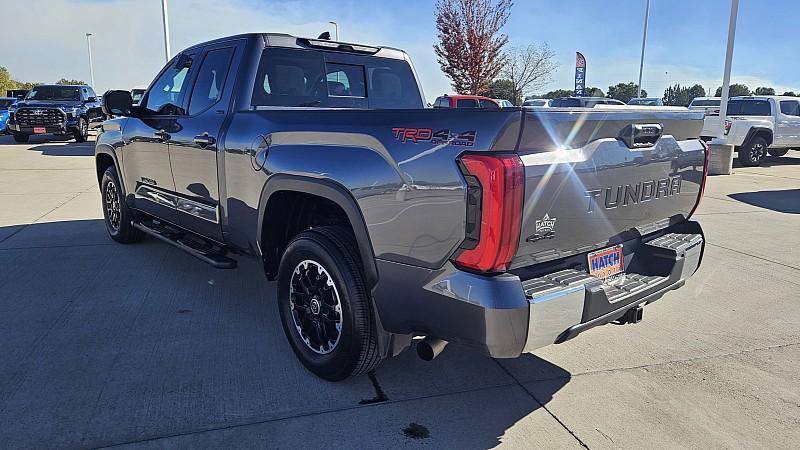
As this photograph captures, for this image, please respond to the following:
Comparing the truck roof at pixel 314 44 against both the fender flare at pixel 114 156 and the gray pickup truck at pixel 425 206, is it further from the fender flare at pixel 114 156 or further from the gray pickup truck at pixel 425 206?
the fender flare at pixel 114 156

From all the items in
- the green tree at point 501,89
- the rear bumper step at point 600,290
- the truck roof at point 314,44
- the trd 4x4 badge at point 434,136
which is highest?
the green tree at point 501,89

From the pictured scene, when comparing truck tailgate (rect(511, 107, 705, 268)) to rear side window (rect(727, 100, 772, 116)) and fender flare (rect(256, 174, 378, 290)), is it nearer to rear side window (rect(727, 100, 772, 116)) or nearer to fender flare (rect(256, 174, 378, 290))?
fender flare (rect(256, 174, 378, 290))

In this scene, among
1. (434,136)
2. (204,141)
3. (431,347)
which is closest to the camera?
(434,136)

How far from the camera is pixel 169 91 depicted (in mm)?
4824

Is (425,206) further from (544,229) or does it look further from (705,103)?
(705,103)

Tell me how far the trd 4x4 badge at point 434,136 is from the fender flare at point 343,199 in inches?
17.0

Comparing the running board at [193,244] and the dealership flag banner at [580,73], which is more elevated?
the dealership flag banner at [580,73]

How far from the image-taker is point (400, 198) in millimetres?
2490

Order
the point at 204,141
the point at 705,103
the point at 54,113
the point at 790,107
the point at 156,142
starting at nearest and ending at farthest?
the point at 204,141 < the point at 156,142 < the point at 790,107 < the point at 705,103 < the point at 54,113

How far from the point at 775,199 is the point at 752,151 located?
6622 mm

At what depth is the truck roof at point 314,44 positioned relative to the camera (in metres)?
3.96

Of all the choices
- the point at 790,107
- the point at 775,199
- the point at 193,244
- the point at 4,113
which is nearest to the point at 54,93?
the point at 4,113

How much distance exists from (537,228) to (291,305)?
1.66 m

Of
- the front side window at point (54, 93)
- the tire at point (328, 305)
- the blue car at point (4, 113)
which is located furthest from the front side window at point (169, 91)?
the blue car at point (4, 113)
